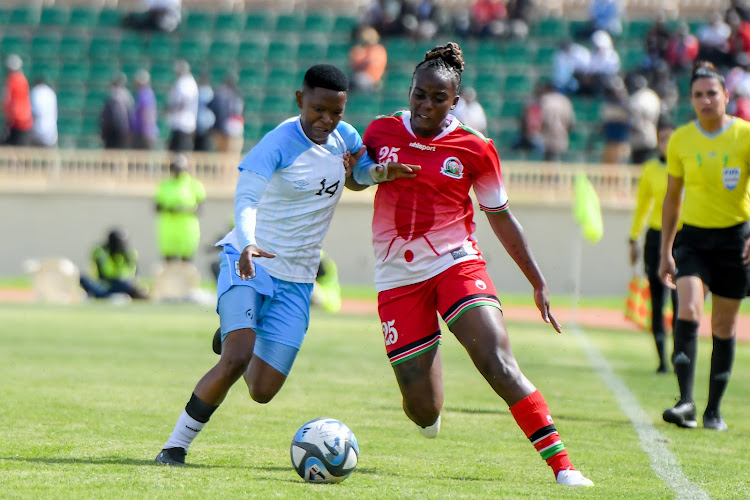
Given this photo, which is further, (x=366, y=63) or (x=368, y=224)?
(x=366, y=63)

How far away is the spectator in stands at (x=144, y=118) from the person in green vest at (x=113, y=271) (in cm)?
638

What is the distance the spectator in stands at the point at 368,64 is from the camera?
29781 mm

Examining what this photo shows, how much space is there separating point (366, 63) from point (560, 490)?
2391 cm

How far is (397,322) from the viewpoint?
24.2 ft

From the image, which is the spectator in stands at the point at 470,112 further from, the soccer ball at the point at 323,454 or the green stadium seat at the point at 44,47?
the soccer ball at the point at 323,454

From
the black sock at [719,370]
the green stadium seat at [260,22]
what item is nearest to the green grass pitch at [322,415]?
the black sock at [719,370]

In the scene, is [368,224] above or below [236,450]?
below

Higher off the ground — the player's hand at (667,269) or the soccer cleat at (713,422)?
the player's hand at (667,269)

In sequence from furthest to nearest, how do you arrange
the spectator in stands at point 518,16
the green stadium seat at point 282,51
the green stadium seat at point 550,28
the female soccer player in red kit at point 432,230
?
1. the green stadium seat at point 282,51
2. the green stadium seat at point 550,28
3. the spectator in stands at point 518,16
4. the female soccer player in red kit at point 432,230

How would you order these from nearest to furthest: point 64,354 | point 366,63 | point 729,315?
point 729,315 → point 64,354 → point 366,63

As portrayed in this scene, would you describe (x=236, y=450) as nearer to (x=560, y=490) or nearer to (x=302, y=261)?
(x=302, y=261)

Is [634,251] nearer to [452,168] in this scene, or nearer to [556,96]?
[452,168]

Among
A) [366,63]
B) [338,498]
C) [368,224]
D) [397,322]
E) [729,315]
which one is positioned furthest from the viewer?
[366,63]

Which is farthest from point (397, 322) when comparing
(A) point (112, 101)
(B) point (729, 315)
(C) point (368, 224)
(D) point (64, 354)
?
(A) point (112, 101)
